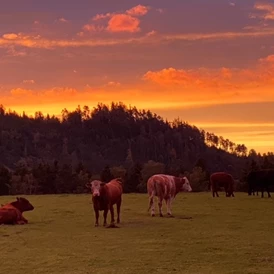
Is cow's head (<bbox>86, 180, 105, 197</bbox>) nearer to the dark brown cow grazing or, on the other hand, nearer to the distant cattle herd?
the distant cattle herd

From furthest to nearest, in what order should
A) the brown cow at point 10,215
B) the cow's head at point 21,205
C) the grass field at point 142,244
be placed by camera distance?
the cow's head at point 21,205
the brown cow at point 10,215
the grass field at point 142,244

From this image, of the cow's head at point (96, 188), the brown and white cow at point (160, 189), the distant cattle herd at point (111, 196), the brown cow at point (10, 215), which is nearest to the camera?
the cow's head at point (96, 188)

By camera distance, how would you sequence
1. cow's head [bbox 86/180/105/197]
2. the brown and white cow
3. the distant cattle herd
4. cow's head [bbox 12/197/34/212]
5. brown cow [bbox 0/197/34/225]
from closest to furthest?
cow's head [bbox 86/180/105/197], the distant cattle herd, brown cow [bbox 0/197/34/225], cow's head [bbox 12/197/34/212], the brown and white cow

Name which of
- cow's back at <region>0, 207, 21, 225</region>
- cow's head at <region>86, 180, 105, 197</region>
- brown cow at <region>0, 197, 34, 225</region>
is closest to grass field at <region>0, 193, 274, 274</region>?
brown cow at <region>0, 197, 34, 225</region>

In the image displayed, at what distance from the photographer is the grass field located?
12328 millimetres

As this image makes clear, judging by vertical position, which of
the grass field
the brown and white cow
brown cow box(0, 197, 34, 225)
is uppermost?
the brown and white cow

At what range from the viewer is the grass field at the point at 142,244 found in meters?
12.3

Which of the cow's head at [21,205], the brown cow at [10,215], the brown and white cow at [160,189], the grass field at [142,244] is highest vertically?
the brown and white cow at [160,189]

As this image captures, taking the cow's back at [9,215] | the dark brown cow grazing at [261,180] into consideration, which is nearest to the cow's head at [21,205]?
the cow's back at [9,215]

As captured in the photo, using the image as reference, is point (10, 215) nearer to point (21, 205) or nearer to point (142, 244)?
point (21, 205)

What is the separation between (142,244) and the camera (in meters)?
15.3

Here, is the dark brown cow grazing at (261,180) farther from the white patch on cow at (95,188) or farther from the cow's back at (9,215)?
the cow's back at (9,215)

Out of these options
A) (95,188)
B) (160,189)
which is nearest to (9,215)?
(95,188)

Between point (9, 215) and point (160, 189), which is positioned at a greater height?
point (160, 189)
